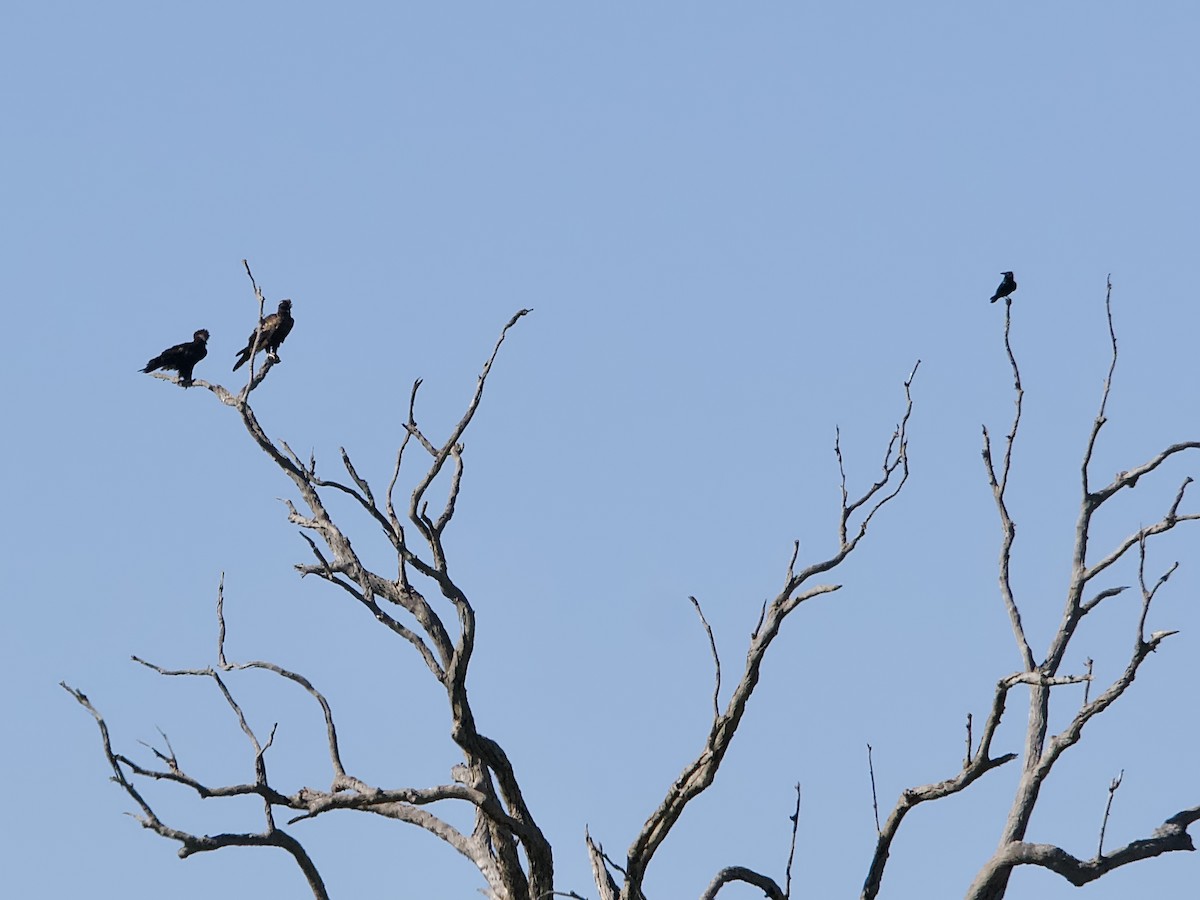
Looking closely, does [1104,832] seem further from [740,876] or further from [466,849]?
[466,849]

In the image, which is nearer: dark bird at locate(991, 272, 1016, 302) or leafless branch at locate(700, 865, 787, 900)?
leafless branch at locate(700, 865, 787, 900)

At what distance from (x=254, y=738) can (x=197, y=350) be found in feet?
24.4

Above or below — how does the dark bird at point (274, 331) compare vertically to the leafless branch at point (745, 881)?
above

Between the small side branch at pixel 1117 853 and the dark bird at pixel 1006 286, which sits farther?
the dark bird at pixel 1006 286

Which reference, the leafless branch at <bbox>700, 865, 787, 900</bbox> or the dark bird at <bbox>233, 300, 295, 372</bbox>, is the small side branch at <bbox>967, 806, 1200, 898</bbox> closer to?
the leafless branch at <bbox>700, 865, 787, 900</bbox>

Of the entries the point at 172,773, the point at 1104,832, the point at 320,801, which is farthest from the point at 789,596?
the point at 172,773

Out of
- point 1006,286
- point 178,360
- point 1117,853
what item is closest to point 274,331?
point 178,360

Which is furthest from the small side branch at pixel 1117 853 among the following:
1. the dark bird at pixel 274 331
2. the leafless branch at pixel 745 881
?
the dark bird at pixel 274 331

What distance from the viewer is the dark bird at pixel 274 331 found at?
14545mm

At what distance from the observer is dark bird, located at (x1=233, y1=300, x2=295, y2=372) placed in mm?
14545

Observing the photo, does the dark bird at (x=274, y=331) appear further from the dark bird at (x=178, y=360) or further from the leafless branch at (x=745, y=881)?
the leafless branch at (x=745, y=881)

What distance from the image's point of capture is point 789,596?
8164 millimetres

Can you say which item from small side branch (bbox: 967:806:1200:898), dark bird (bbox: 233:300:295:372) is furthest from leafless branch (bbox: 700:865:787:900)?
dark bird (bbox: 233:300:295:372)

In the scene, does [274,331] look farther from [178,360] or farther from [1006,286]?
[1006,286]
